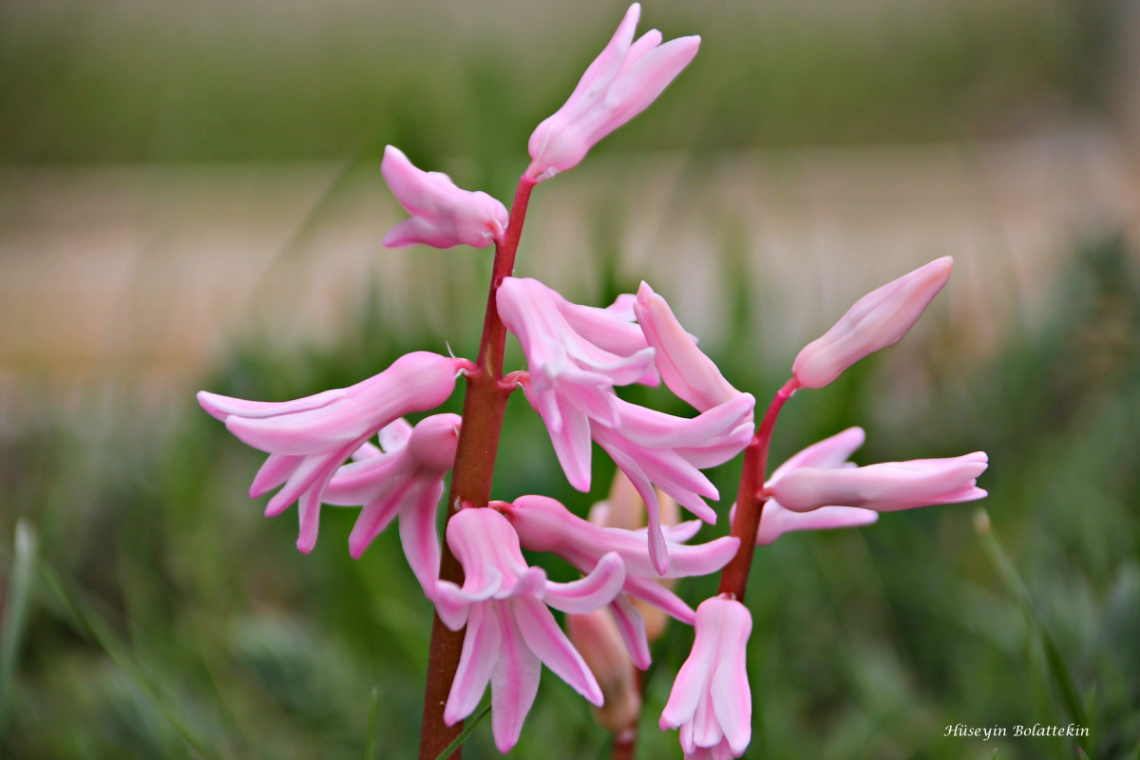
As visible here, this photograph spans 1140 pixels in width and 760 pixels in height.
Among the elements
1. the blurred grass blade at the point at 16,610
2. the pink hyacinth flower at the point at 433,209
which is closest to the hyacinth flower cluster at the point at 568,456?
the pink hyacinth flower at the point at 433,209

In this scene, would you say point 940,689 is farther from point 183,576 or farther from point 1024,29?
point 1024,29

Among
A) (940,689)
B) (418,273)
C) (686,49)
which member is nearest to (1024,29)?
(418,273)

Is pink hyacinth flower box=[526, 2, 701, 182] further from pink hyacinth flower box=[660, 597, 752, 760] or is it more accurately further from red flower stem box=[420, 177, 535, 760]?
pink hyacinth flower box=[660, 597, 752, 760]

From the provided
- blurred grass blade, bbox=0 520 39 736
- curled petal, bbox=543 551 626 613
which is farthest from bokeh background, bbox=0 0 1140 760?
curled petal, bbox=543 551 626 613

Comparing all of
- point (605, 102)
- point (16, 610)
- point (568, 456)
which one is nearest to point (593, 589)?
point (568, 456)

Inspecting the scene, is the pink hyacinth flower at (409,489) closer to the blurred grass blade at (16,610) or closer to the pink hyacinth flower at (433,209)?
the pink hyacinth flower at (433,209)

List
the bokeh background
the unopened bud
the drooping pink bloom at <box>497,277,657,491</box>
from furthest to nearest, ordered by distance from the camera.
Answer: the bokeh background < the unopened bud < the drooping pink bloom at <box>497,277,657,491</box>
